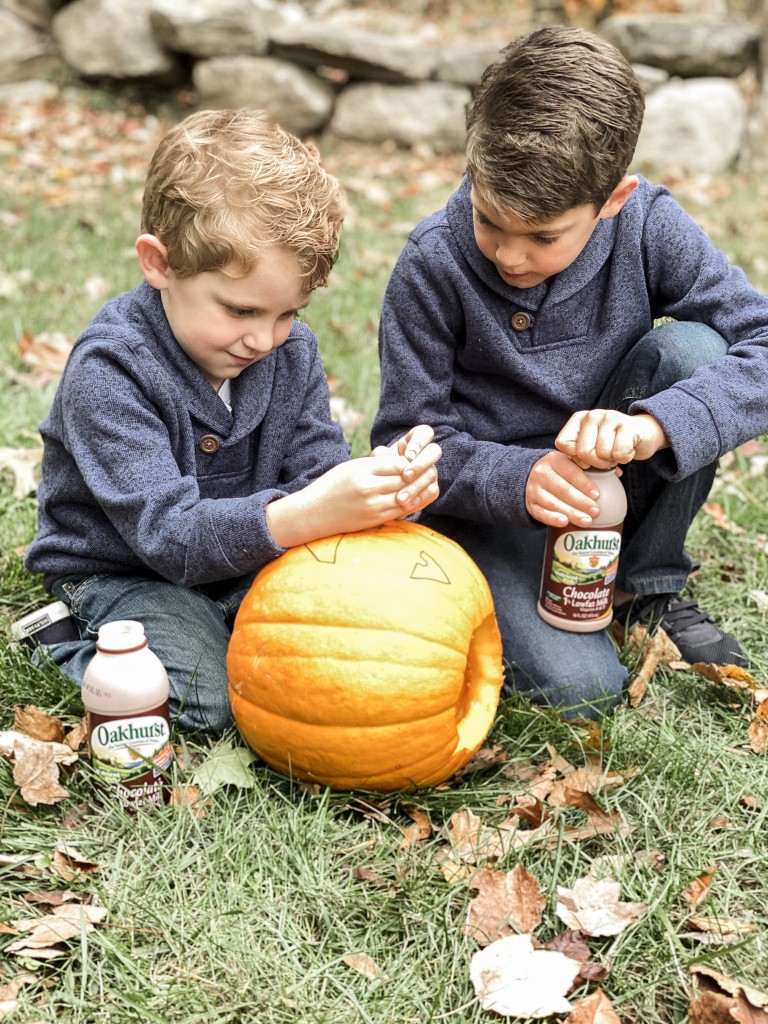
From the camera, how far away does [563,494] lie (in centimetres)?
241

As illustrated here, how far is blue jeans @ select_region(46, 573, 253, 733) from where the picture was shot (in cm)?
241

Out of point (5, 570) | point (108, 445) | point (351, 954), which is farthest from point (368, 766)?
point (5, 570)

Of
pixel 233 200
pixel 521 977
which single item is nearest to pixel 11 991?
pixel 521 977

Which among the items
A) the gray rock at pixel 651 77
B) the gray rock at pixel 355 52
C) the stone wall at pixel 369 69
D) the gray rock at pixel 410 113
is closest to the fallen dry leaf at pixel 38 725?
the stone wall at pixel 369 69

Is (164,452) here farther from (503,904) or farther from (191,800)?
(503,904)

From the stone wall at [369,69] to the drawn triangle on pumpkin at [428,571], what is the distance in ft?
22.6

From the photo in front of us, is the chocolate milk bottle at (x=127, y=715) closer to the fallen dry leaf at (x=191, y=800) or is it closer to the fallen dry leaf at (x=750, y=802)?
the fallen dry leaf at (x=191, y=800)

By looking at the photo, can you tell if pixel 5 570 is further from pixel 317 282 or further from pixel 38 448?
pixel 317 282

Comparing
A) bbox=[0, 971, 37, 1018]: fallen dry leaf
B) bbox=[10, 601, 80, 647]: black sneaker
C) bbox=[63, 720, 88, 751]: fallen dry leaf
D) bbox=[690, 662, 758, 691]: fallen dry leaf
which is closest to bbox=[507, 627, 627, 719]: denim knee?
bbox=[690, 662, 758, 691]: fallen dry leaf

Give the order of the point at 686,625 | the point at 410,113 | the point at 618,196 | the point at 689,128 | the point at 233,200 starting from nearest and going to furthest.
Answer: the point at 233,200 → the point at 618,196 → the point at 686,625 → the point at 689,128 → the point at 410,113

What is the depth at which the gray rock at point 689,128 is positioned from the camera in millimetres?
8359

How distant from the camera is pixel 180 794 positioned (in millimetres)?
2188

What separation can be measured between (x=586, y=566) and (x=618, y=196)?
0.89 meters

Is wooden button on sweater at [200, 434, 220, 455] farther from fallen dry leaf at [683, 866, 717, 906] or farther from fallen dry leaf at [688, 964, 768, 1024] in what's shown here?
fallen dry leaf at [688, 964, 768, 1024]
